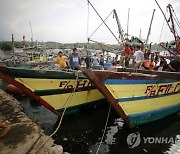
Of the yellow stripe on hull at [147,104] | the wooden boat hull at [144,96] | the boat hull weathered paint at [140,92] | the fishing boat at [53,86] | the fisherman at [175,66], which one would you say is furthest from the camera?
the fisherman at [175,66]

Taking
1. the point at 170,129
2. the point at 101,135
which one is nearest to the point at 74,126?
the point at 101,135

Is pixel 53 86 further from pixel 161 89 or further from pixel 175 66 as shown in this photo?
pixel 175 66

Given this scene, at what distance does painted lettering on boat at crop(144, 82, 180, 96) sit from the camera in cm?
677

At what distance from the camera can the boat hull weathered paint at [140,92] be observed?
237 inches

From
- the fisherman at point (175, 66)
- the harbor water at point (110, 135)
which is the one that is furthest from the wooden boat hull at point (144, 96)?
the fisherman at point (175, 66)

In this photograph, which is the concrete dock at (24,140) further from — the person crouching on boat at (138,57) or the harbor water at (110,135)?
the person crouching on boat at (138,57)

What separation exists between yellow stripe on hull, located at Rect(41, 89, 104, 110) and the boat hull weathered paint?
7.47ft

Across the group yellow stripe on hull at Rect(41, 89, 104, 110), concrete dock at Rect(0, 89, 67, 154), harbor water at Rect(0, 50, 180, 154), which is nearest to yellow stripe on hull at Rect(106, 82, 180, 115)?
harbor water at Rect(0, 50, 180, 154)

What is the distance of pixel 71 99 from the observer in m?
8.28

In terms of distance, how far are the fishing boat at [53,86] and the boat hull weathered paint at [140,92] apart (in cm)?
188

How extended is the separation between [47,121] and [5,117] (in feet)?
6.57

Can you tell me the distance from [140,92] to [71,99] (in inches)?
121

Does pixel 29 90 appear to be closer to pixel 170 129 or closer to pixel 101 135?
pixel 101 135

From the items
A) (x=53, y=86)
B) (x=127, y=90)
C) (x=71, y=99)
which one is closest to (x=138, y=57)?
(x=127, y=90)
